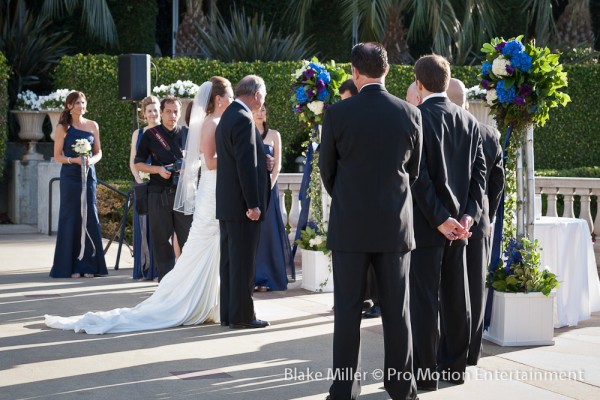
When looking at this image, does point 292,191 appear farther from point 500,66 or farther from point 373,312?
point 500,66

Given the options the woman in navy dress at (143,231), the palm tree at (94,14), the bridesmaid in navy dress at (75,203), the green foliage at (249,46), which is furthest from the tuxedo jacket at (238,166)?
the palm tree at (94,14)

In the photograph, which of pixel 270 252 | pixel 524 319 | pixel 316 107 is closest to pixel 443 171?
pixel 524 319

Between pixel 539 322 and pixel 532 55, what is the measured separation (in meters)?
1.85

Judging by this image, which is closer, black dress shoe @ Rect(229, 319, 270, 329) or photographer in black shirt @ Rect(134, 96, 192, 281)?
black dress shoe @ Rect(229, 319, 270, 329)

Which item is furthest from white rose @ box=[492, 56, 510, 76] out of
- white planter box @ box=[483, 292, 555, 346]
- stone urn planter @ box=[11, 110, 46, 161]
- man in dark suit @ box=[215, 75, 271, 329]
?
stone urn planter @ box=[11, 110, 46, 161]

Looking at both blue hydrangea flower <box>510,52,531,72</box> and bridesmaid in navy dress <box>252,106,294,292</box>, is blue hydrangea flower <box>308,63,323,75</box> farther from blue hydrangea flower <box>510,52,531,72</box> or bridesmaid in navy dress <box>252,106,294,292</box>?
blue hydrangea flower <box>510,52,531,72</box>

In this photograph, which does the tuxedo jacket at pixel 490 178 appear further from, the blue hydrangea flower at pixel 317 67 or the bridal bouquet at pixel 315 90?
the blue hydrangea flower at pixel 317 67

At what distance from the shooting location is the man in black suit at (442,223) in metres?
5.62

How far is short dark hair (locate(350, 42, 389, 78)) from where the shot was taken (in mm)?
5281

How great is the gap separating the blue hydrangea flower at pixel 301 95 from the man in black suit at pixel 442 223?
10.5 feet

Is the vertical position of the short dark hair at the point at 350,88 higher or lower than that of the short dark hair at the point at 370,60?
higher

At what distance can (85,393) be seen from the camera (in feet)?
18.2

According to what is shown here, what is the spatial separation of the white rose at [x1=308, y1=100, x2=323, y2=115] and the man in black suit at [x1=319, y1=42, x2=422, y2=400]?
12.0ft

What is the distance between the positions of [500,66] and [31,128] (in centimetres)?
1132
